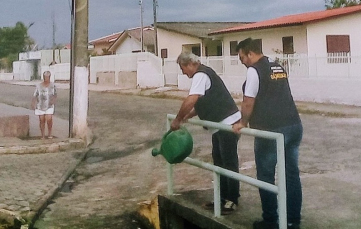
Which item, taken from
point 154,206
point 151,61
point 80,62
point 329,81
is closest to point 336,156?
point 154,206

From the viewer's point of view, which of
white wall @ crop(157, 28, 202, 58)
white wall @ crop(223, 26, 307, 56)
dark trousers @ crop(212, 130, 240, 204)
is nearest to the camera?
dark trousers @ crop(212, 130, 240, 204)

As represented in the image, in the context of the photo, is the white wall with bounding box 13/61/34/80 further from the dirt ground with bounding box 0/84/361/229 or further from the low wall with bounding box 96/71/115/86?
the dirt ground with bounding box 0/84/361/229

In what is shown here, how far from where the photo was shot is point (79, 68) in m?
12.4

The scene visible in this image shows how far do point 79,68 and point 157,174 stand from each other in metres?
4.31

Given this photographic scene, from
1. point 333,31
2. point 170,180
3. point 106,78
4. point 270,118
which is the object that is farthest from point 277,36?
point 270,118

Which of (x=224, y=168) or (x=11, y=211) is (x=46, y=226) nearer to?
(x=11, y=211)

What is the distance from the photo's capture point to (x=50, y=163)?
1049 cm

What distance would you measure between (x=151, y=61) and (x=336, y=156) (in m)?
21.9

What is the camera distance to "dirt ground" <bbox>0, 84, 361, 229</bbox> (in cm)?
584

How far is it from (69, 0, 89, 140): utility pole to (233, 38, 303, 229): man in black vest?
8178 mm

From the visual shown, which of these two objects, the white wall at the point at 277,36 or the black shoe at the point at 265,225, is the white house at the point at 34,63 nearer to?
the white wall at the point at 277,36

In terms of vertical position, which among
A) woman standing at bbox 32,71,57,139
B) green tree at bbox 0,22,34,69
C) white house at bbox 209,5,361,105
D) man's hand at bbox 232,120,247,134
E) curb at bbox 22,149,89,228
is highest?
green tree at bbox 0,22,34,69

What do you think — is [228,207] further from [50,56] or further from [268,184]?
[50,56]

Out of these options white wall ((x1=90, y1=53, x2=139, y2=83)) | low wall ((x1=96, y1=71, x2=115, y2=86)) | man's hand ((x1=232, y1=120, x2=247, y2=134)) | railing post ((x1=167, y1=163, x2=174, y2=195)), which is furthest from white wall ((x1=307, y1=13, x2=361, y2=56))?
man's hand ((x1=232, y1=120, x2=247, y2=134))
